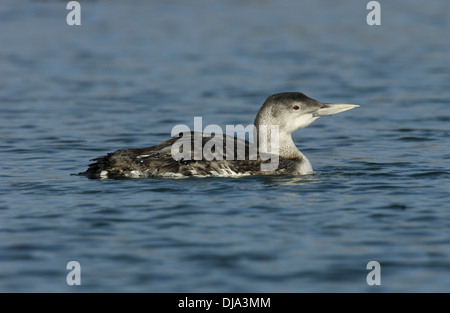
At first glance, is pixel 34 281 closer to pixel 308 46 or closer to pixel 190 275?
pixel 190 275

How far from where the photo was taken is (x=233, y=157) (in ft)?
26.2

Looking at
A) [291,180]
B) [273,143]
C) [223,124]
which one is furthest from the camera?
[223,124]

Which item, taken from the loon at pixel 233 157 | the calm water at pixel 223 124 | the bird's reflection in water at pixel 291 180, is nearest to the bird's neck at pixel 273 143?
the loon at pixel 233 157

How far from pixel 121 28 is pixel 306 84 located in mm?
6848

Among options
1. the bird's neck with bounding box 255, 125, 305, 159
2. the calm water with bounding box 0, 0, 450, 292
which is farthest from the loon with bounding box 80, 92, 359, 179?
the calm water with bounding box 0, 0, 450, 292

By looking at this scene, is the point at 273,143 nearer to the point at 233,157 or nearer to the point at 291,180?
the point at 291,180

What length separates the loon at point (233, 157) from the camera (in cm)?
792

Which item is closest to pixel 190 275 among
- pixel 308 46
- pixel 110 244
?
pixel 110 244

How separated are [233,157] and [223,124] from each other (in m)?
3.53

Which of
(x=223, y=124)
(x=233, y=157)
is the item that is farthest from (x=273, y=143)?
(x=223, y=124)

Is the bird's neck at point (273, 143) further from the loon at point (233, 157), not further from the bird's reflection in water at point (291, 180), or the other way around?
the bird's reflection in water at point (291, 180)

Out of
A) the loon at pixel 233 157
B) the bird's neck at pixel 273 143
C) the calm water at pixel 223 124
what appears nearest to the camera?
the calm water at pixel 223 124

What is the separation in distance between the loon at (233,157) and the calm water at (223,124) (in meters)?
0.14

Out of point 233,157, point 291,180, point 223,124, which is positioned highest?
point 223,124
